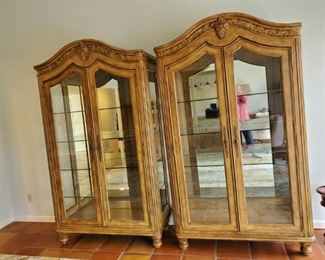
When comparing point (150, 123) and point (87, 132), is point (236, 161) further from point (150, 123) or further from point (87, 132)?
point (87, 132)

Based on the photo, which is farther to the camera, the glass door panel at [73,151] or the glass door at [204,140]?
the glass door panel at [73,151]

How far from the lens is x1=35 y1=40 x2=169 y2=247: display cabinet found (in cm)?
242

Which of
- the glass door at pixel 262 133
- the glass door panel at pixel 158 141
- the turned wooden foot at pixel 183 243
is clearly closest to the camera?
the glass door at pixel 262 133

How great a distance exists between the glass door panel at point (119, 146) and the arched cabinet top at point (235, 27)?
0.72m

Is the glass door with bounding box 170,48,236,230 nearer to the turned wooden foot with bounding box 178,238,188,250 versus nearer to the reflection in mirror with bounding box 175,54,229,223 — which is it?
the reflection in mirror with bounding box 175,54,229,223

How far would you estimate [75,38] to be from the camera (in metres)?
3.04

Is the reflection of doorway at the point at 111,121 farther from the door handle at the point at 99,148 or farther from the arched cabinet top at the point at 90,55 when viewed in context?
the arched cabinet top at the point at 90,55

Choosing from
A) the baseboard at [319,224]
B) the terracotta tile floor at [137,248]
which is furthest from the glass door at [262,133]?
the baseboard at [319,224]

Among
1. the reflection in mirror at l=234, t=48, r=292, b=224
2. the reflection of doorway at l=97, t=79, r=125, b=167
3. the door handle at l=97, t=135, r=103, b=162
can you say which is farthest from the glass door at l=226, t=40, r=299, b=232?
the door handle at l=97, t=135, r=103, b=162

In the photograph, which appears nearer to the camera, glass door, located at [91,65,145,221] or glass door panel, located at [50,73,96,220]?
glass door, located at [91,65,145,221]

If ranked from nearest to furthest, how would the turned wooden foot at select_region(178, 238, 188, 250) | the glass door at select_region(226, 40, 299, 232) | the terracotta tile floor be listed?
1. the glass door at select_region(226, 40, 299, 232)
2. the terracotta tile floor
3. the turned wooden foot at select_region(178, 238, 188, 250)

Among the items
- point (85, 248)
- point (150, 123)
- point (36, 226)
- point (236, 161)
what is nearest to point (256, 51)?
point (236, 161)

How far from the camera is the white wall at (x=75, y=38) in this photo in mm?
2553

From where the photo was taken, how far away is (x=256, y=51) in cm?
215
